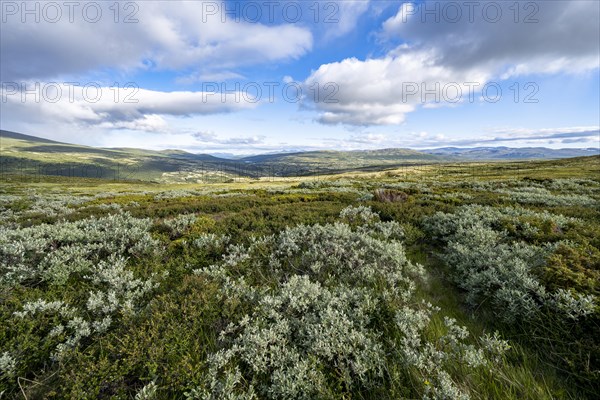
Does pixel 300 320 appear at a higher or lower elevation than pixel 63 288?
lower

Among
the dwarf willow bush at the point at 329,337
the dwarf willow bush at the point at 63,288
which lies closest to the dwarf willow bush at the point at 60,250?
the dwarf willow bush at the point at 63,288

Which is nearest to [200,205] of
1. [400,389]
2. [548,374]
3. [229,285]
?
[229,285]

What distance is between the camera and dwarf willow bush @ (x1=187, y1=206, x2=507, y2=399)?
3.74m

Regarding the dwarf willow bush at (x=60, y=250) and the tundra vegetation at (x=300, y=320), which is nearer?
the tundra vegetation at (x=300, y=320)

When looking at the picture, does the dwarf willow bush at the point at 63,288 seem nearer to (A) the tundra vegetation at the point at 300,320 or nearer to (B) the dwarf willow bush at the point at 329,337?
(A) the tundra vegetation at the point at 300,320

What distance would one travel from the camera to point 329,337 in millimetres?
4379

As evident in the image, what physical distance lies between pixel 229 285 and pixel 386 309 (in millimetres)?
3530

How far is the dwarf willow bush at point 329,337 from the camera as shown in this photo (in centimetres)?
374

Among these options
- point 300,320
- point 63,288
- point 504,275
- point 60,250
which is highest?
point 60,250

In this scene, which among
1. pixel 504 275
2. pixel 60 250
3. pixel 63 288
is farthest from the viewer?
pixel 60 250

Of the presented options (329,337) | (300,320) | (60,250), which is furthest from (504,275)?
(60,250)

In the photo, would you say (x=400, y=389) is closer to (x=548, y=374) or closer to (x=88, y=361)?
(x=548, y=374)

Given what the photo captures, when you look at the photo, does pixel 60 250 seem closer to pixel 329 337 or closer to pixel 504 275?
pixel 329 337

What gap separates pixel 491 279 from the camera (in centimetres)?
572
